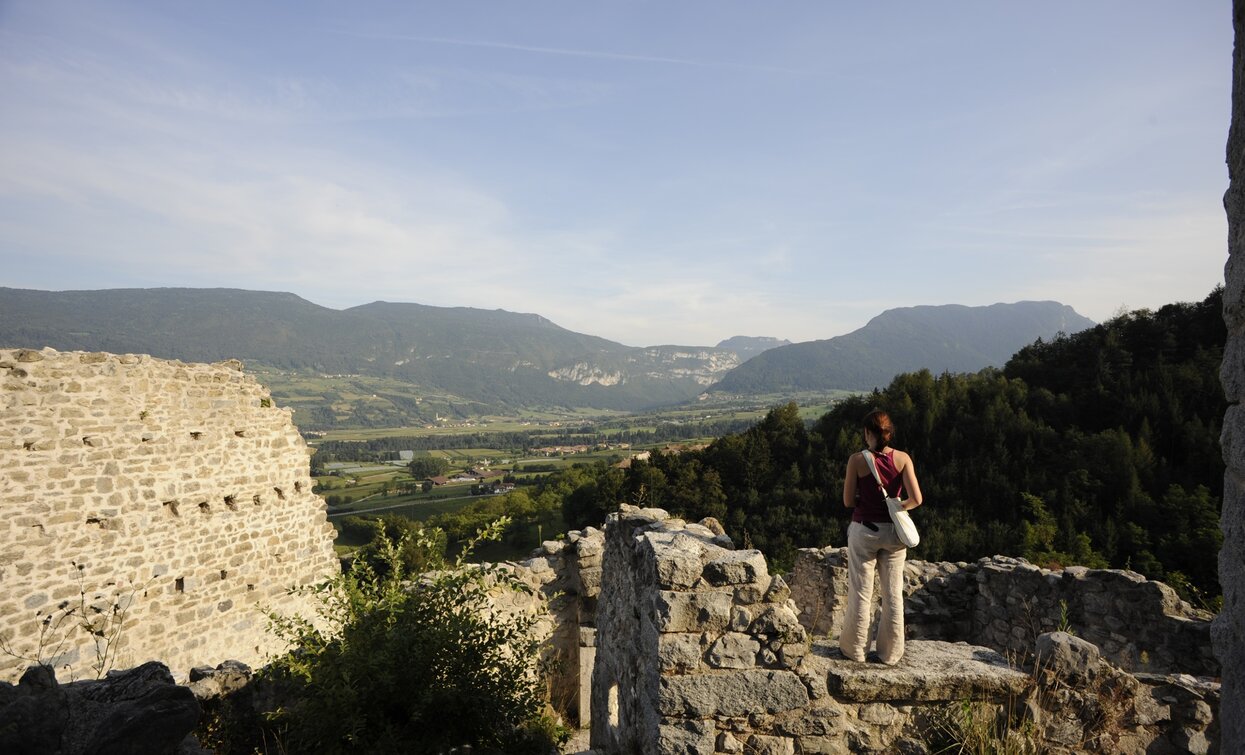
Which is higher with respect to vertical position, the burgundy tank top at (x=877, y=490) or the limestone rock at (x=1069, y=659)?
the burgundy tank top at (x=877, y=490)

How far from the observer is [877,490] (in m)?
A: 4.83

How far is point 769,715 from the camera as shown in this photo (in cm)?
432

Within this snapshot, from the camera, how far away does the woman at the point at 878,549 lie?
4.85 m

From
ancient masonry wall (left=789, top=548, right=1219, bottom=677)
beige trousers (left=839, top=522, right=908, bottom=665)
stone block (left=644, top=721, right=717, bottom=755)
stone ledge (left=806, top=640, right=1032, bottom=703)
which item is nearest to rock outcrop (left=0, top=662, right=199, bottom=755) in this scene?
stone block (left=644, top=721, right=717, bottom=755)

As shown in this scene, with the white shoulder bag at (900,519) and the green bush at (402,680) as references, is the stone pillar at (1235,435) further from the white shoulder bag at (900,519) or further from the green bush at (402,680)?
the green bush at (402,680)

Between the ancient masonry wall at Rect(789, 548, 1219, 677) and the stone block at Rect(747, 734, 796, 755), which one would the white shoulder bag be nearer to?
the stone block at Rect(747, 734, 796, 755)

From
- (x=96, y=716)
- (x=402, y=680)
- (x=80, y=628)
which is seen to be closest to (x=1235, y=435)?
(x=402, y=680)

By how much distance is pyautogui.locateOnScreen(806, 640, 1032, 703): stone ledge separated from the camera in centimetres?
456

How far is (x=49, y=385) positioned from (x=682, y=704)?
754cm

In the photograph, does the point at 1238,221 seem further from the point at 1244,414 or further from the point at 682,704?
the point at 682,704

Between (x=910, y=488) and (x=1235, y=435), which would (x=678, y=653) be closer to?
(x=910, y=488)

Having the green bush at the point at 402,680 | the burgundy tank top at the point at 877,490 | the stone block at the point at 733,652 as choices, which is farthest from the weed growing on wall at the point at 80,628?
the burgundy tank top at the point at 877,490

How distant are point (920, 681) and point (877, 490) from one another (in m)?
1.46

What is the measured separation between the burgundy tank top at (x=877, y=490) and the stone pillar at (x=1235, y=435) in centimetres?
217
